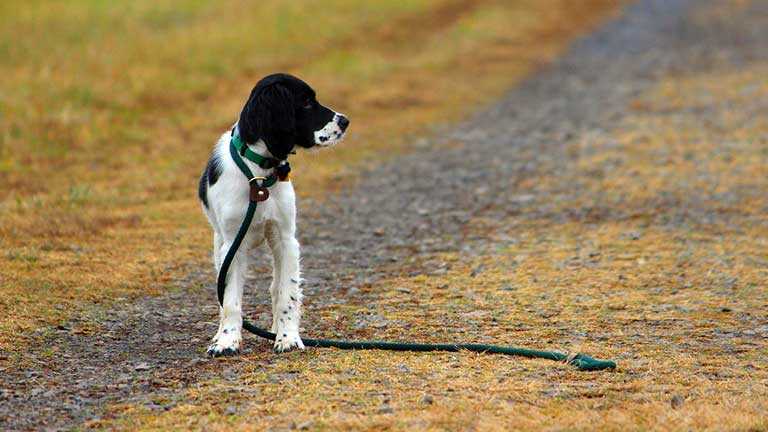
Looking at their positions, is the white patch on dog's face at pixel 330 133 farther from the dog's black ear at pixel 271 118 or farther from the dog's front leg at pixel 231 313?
the dog's front leg at pixel 231 313

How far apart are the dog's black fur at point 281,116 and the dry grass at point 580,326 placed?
1.05m

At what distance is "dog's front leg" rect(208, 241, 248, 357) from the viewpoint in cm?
604

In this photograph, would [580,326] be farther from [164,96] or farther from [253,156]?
[164,96]

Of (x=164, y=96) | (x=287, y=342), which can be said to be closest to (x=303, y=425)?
(x=287, y=342)

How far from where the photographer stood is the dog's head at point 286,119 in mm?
5980

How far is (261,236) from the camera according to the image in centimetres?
624

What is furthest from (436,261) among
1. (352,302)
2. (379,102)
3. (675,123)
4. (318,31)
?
(318,31)

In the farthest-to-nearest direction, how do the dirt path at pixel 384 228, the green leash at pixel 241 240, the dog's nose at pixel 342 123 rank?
the dog's nose at pixel 342 123
the green leash at pixel 241 240
the dirt path at pixel 384 228

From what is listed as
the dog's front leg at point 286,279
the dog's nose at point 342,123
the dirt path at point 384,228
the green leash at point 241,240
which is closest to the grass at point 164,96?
the dirt path at point 384,228

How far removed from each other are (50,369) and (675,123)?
9.89 m

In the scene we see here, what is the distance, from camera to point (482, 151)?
517 inches

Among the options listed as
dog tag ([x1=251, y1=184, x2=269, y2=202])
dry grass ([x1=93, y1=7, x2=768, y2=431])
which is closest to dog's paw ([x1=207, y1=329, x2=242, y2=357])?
dry grass ([x1=93, y1=7, x2=768, y2=431])

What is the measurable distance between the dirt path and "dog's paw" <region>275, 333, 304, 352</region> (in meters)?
0.20

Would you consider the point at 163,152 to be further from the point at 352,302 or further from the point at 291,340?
the point at 291,340
